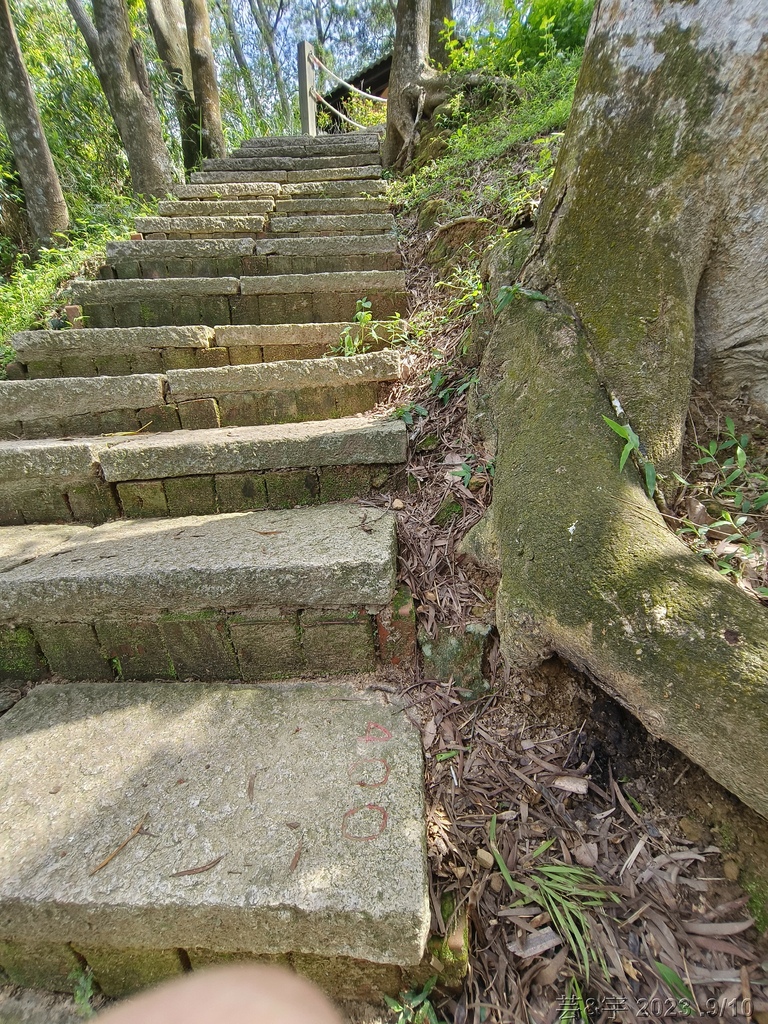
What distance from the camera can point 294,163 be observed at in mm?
5125

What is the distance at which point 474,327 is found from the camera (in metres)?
1.86

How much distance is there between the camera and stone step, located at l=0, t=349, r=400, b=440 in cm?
214

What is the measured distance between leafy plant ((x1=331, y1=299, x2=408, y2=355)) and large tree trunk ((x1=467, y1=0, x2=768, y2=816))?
0.96 m

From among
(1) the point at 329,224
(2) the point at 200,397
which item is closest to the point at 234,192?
(1) the point at 329,224

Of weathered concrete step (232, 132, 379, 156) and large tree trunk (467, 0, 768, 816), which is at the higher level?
weathered concrete step (232, 132, 379, 156)

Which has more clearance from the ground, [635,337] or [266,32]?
[266,32]

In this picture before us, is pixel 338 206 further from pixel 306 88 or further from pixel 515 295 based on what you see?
pixel 306 88

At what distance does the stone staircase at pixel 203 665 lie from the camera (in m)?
0.99

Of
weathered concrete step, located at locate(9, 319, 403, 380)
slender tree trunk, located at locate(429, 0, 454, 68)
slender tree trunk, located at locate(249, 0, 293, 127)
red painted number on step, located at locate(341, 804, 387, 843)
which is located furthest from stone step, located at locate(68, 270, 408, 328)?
slender tree trunk, located at locate(249, 0, 293, 127)

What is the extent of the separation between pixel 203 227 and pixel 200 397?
7.04 ft

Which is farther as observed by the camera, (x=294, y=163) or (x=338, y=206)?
(x=294, y=163)

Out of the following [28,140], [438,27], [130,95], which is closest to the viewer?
[28,140]

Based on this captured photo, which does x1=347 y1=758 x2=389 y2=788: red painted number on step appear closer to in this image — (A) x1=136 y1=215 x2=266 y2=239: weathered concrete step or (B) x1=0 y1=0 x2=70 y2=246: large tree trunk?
(A) x1=136 y1=215 x2=266 y2=239: weathered concrete step

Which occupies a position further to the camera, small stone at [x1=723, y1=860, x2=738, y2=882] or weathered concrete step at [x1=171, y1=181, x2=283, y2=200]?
weathered concrete step at [x1=171, y1=181, x2=283, y2=200]
